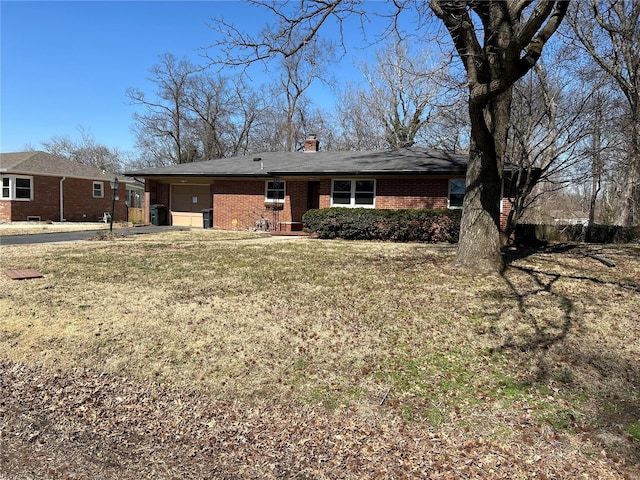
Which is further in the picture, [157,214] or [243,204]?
[157,214]

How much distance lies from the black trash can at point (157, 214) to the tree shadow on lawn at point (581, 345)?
17167 mm

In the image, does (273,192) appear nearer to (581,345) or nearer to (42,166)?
(42,166)

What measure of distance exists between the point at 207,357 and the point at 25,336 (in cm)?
224

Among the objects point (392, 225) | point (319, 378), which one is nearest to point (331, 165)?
point (392, 225)

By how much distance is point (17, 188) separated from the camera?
21062 mm

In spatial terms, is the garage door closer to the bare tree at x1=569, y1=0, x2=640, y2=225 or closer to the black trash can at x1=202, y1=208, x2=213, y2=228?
the black trash can at x1=202, y1=208, x2=213, y2=228

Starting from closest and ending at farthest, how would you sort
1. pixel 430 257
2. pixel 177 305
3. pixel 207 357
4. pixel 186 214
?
pixel 207 357 → pixel 177 305 → pixel 430 257 → pixel 186 214

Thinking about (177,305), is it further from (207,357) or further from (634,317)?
(634,317)

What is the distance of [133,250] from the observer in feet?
34.1

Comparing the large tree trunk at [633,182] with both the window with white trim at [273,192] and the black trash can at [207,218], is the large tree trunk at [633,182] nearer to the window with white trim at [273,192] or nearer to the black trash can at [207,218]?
the window with white trim at [273,192]

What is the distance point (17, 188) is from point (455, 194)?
72.9 ft

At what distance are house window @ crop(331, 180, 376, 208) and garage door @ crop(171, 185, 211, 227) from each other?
7603 mm

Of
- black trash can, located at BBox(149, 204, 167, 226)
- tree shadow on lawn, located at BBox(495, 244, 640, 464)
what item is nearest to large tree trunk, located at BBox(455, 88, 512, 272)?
tree shadow on lawn, located at BBox(495, 244, 640, 464)

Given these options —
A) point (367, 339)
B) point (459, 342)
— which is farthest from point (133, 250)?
point (459, 342)
